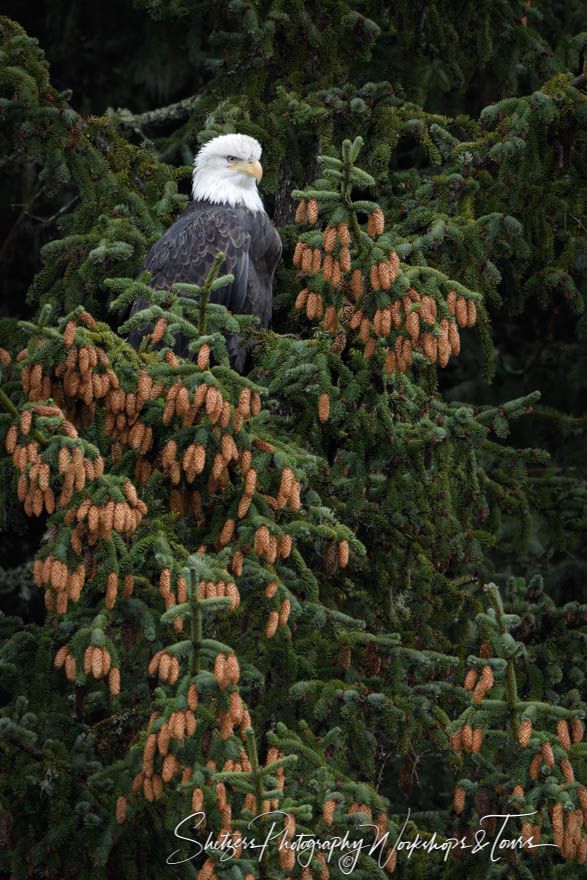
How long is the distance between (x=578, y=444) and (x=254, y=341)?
290cm

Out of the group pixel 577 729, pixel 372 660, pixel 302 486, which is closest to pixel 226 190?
pixel 302 486

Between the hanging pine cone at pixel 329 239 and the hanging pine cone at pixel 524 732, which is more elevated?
the hanging pine cone at pixel 329 239

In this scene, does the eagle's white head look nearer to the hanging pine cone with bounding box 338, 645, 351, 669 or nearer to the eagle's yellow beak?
the eagle's yellow beak

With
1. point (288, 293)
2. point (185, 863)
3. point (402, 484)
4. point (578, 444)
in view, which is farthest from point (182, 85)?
point (185, 863)

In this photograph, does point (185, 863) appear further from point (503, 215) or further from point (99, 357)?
point (503, 215)

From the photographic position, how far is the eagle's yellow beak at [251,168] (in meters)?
6.14

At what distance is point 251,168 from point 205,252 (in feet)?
→ 1.66

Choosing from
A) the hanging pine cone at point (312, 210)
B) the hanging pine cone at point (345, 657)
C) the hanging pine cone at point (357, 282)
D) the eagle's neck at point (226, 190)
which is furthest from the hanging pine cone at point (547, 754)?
the eagle's neck at point (226, 190)

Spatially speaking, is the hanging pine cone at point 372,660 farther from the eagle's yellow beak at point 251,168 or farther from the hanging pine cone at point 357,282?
the eagle's yellow beak at point 251,168

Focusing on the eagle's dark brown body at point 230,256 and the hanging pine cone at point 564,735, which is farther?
the eagle's dark brown body at point 230,256

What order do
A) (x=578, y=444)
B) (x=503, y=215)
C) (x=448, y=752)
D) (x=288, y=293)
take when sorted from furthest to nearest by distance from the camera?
(x=578, y=444)
(x=288, y=293)
(x=503, y=215)
(x=448, y=752)

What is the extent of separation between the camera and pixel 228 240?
6332 mm

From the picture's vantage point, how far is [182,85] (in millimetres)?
8578

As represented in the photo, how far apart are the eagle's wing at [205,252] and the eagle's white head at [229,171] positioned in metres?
0.11
